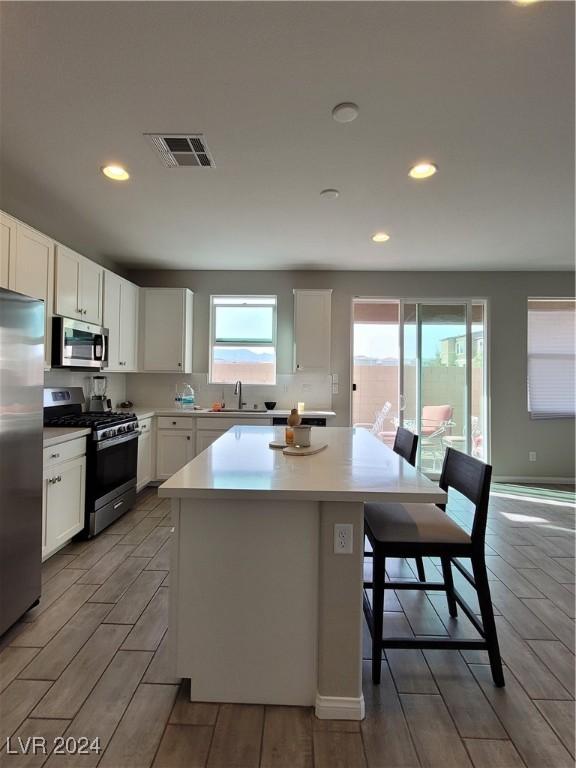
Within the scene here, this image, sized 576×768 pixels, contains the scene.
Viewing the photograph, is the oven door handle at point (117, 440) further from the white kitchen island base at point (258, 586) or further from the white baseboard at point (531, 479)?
the white baseboard at point (531, 479)

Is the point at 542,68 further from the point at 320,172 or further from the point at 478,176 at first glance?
the point at 320,172

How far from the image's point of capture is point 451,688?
5.17ft

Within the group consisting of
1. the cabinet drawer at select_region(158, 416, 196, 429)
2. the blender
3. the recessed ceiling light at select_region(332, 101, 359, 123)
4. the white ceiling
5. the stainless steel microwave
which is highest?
the white ceiling

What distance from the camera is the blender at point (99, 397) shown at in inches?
152

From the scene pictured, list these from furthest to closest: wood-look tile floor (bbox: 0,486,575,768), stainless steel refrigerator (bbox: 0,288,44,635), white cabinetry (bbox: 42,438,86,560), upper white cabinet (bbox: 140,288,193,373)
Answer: upper white cabinet (bbox: 140,288,193,373)
white cabinetry (bbox: 42,438,86,560)
stainless steel refrigerator (bbox: 0,288,44,635)
wood-look tile floor (bbox: 0,486,575,768)

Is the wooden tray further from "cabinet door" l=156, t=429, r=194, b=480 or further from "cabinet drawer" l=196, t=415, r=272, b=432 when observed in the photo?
"cabinet door" l=156, t=429, r=194, b=480

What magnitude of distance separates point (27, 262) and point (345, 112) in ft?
7.51

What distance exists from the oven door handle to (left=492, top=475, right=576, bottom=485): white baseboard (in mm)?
4372

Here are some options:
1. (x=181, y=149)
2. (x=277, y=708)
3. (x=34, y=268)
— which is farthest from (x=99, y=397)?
(x=277, y=708)

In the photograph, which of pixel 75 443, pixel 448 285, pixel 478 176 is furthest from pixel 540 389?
pixel 75 443

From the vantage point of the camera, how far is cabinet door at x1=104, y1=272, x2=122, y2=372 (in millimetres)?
3826

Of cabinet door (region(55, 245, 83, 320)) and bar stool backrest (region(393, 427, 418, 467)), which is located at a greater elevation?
cabinet door (region(55, 245, 83, 320))

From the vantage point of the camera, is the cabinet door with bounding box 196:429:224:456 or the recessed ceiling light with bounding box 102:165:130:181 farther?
the cabinet door with bounding box 196:429:224:456

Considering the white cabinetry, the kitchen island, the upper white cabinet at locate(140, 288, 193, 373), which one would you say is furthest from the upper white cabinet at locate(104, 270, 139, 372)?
the kitchen island
